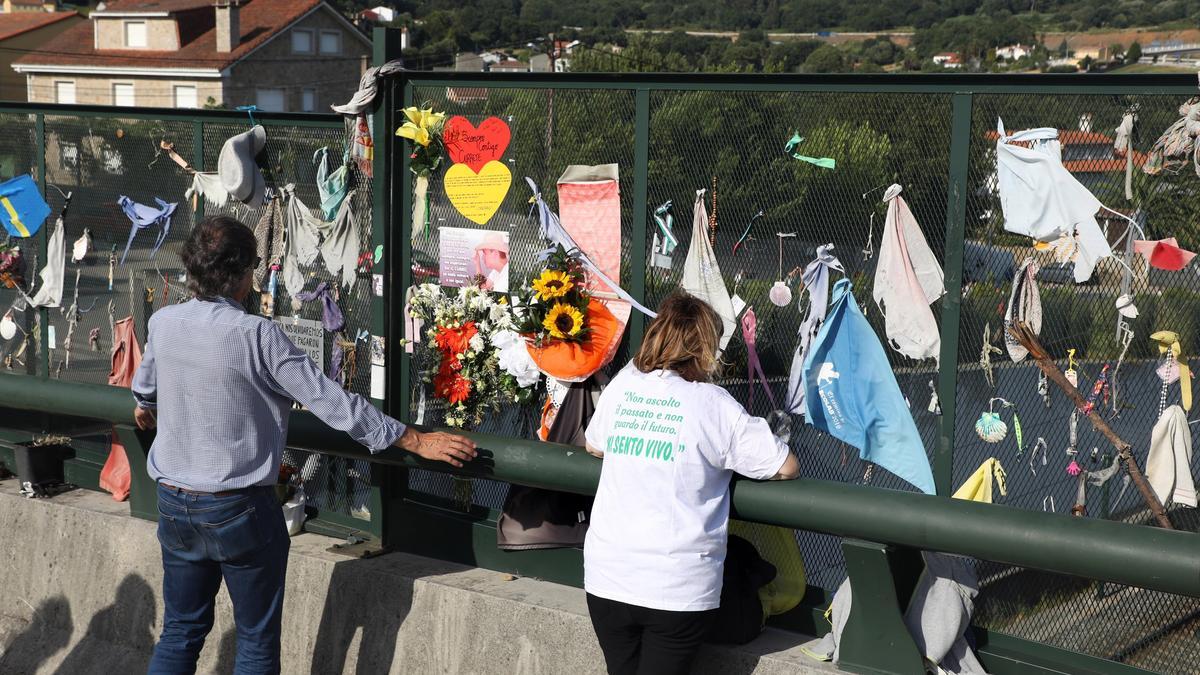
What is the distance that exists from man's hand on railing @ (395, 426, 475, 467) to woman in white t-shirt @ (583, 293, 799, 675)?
731 mm

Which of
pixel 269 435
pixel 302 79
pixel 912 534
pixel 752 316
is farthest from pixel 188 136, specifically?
pixel 302 79

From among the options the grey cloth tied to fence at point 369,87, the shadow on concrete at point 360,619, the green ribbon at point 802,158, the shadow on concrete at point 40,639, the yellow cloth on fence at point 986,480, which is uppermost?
the grey cloth tied to fence at point 369,87

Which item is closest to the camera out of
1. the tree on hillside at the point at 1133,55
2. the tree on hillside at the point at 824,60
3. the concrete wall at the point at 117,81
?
the concrete wall at the point at 117,81

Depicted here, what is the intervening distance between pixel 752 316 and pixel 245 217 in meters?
2.82

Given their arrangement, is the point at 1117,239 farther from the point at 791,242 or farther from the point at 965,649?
Answer: the point at 965,649

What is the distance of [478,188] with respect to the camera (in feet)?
18.0

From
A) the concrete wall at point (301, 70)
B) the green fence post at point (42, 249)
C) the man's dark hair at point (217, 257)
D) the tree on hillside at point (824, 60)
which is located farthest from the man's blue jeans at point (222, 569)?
the tree on hillside at point (824, 60)

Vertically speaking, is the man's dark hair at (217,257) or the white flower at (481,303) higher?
the man's dark hair at (217,257)

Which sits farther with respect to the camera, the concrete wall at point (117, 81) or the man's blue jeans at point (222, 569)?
the concrete wall at point (117, 81)

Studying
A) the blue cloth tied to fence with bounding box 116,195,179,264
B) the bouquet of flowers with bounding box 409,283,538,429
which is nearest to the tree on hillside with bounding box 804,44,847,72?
the blue cloth tied to fence with bounding box 116,195,179,264

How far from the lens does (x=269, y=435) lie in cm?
435

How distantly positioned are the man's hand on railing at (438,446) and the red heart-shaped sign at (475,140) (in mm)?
1346

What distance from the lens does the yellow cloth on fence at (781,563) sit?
472 centimetres

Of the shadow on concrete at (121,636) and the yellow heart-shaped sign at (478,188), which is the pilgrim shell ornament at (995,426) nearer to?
the yellow heart-shaped sign at (478,188)
